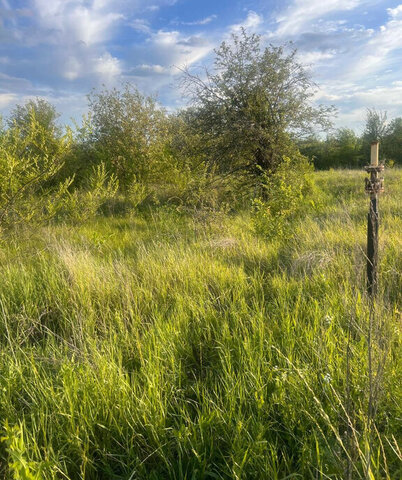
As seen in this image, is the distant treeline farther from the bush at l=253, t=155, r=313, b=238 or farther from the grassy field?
the grassy field

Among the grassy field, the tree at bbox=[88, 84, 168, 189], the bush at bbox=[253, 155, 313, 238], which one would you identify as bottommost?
the grassy field

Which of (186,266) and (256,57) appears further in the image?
(256,57)

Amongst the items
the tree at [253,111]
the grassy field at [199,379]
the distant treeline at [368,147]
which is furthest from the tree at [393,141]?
the grassy field at [199,379]

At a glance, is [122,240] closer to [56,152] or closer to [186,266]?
[56,152]

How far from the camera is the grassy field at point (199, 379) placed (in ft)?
5.07

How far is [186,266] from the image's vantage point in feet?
13.1

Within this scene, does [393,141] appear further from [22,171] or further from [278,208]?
[22,171]

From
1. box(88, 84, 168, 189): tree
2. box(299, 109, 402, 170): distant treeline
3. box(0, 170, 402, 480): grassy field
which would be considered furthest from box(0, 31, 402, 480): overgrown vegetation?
box(299, 109, 402, 170): distant treeline

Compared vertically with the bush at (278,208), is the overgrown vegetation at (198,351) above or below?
below

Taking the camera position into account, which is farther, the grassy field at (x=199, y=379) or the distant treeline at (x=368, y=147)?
the distant treeline at (x=368, y=147)

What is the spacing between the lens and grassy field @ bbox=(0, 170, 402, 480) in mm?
1546

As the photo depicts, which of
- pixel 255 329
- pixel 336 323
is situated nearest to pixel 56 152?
pixel 255 329

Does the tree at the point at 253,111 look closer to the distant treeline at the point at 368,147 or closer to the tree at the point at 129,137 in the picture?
the tree at the point at 129,137

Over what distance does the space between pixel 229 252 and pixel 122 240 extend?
8.43 ft
